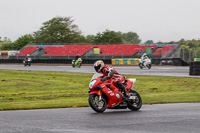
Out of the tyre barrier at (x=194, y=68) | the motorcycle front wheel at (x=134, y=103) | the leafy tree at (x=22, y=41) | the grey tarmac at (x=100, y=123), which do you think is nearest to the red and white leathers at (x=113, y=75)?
the motorcycle front wheel at (x=134, y=103)

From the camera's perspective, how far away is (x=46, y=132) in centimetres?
722

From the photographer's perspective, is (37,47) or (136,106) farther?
(37,47)

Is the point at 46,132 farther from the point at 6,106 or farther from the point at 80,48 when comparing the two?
the point at 80,48

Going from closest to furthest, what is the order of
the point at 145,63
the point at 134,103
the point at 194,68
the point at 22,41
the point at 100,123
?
the point at 100,123
the point at 134,103
the point at 194,68
the point at 145,63
the point at 22,41

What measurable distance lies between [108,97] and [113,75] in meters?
0.69

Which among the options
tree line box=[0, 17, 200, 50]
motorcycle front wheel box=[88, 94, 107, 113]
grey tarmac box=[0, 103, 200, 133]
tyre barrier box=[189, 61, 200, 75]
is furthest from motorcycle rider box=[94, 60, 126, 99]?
tree line box=[0, 17, 200, 50]

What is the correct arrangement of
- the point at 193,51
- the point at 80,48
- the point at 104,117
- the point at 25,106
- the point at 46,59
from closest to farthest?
the point at 104,117, the point at 25,106, the point at 193,51, the point at 46,59, the point at 80,48

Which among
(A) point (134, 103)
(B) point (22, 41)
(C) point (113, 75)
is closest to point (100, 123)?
(C) point (113, 75)

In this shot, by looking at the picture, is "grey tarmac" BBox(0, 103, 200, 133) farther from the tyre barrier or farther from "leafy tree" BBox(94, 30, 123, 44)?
"leafy tree" BBox(94, 30, 123, 44)

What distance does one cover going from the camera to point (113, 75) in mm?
11156

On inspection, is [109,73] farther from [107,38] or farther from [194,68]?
[107,38]

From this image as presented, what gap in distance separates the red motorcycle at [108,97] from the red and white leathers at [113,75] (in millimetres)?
120

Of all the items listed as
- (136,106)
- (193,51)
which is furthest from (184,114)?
(193,51)

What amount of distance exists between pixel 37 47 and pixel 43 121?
72034mm
